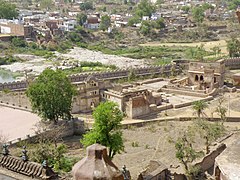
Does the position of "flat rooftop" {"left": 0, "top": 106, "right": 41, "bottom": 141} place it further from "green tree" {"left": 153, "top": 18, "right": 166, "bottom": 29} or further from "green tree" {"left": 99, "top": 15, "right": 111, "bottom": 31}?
"green tree" {"left": 153, "top": 18, "right": 166, "bottom": 29}

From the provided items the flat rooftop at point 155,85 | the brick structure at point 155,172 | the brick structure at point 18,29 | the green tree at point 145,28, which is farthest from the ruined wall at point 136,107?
the green tree at point 145,28

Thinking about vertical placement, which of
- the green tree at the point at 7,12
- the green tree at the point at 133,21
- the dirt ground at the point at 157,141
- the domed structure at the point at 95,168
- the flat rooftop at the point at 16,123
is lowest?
the dirt ground at the point at 157,141

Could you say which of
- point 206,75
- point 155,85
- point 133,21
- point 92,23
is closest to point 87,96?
point 155,85

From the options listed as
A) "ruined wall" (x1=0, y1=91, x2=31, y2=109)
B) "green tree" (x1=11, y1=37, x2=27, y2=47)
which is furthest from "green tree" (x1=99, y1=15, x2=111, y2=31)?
"ruined wall" (x1=0, y1=91, x2=31, y2=109)

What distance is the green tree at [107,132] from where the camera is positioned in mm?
26594

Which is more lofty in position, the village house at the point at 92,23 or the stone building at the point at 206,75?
the village house at the point at 92,23

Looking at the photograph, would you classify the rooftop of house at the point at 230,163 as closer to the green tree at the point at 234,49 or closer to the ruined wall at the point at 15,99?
the ruined wall at the point at 15,99

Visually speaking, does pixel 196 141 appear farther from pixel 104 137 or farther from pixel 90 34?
pixel 90 34

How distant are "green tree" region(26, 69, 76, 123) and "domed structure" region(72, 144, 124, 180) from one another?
2395cm

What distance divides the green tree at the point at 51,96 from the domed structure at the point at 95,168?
23949mm

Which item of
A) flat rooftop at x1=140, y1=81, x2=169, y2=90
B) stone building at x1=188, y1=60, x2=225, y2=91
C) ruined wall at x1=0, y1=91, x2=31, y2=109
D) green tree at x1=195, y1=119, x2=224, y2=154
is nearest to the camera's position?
green tree at x1=195, y1=119, x2=224, y2=154

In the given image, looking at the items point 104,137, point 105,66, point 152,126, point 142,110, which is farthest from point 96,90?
point 105,66

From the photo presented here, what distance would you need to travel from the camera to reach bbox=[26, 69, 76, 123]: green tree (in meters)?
34.6

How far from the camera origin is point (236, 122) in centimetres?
3819
